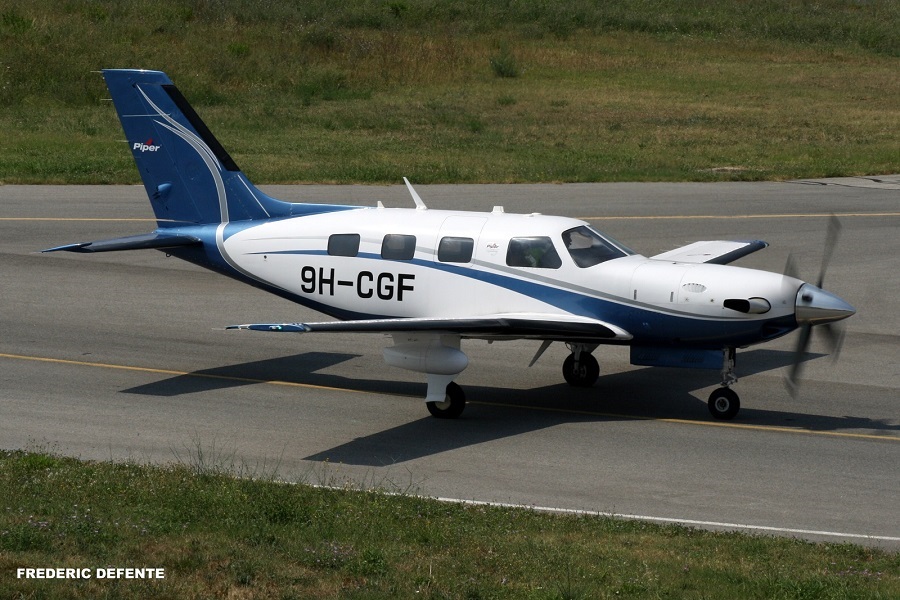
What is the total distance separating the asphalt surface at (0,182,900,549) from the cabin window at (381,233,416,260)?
7.31ft

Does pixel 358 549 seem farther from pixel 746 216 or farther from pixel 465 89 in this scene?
pixel 465 89

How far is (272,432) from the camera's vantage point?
654 inches

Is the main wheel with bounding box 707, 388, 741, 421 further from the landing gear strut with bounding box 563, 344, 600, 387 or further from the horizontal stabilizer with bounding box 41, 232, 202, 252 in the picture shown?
the horizontal stabilizer with bounding box 41, 232, 202, 252

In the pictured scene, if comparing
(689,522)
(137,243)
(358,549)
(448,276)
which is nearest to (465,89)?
(137,243)

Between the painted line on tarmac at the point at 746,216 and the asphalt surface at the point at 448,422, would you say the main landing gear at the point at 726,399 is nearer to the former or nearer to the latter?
the asphalt surface at the point at 448,422

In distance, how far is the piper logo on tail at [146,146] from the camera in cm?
2036

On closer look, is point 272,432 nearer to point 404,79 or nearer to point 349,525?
point 349,525

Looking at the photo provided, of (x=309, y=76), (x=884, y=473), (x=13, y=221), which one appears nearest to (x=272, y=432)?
(x=884, y=473)

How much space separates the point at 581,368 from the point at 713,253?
3.73 metres

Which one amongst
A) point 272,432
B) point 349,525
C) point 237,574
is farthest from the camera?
point 272,432

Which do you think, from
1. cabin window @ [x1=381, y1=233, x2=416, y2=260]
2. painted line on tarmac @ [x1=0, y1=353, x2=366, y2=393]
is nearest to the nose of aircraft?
cabin window @ [x1=381, y1=233, x2=416, y2=260]

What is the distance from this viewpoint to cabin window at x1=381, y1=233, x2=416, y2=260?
59.7 ft

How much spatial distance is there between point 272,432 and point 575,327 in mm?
4517

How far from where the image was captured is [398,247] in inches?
720
